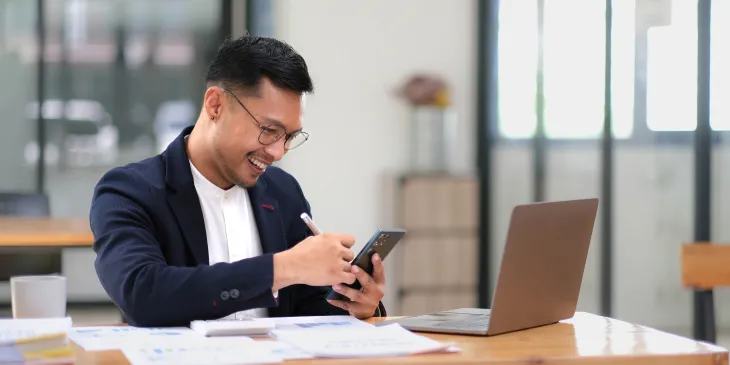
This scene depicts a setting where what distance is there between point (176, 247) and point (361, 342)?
0.62 meters

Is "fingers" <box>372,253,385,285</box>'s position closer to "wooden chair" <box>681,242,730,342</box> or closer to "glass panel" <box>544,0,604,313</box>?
"wooden chair" <box>681,242,730,342</box>

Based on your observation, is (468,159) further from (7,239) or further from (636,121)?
(7,239)

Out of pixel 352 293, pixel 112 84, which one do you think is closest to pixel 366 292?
pixel 352 293

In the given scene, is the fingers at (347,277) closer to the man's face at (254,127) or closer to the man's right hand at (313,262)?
the man's right hand at (313,262)

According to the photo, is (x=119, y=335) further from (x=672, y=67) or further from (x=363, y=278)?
(x=672, y=67)

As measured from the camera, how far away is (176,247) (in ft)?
7.33

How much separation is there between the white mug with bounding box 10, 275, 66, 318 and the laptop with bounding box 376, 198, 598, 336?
0.65m

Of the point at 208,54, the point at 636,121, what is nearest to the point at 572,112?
the point at 636,121

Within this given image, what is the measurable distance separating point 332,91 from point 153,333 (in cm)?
483

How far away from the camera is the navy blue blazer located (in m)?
1.92

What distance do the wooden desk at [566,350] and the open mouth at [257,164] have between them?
641 mm

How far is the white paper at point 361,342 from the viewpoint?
1.70 m

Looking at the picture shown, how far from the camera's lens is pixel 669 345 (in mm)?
1870

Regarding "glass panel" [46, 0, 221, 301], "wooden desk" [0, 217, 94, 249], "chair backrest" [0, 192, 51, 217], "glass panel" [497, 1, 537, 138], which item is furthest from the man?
"glass panel" [46, 0, 221, 301]
